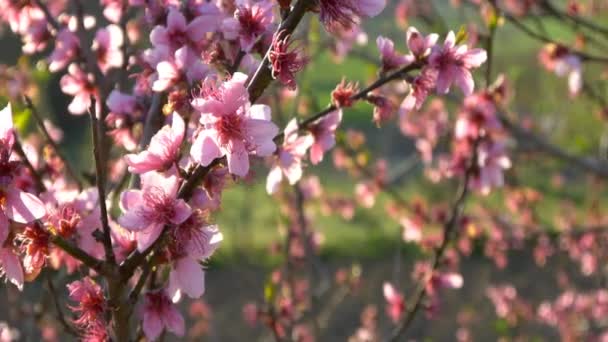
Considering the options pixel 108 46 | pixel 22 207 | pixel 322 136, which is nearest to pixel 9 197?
pixel 22 207

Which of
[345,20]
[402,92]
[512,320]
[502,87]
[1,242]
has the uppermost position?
[345,20]

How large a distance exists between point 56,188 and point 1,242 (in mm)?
445

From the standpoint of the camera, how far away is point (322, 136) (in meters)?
1.50

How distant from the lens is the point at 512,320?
449 cm

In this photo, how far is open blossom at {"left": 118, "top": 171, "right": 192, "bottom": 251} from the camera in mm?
1133

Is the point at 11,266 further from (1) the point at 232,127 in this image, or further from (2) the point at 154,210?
(1) the point at 232,127

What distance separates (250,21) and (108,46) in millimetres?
707

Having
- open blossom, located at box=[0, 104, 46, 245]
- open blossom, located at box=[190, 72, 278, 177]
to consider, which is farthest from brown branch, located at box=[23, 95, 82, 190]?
open blossom, located at box=[190, 72, 278, 177]

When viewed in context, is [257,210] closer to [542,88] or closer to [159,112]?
[542,88]

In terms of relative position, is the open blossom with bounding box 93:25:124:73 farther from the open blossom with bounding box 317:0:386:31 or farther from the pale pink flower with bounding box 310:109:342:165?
the open blossom with bounding box 317:0:386:31

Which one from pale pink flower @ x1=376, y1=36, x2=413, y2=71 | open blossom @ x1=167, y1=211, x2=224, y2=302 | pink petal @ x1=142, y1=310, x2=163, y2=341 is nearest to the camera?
open blossom @ x1=167, y1=211, x2=224, y2=302

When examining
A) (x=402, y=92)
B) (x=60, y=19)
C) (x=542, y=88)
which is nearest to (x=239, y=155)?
(x=60, y=19)

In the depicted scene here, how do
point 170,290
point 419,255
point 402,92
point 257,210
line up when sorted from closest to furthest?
point 170,290 < point 402,92 < point 419,255 < point 257,210

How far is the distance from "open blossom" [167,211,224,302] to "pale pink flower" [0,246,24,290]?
0.22 m
